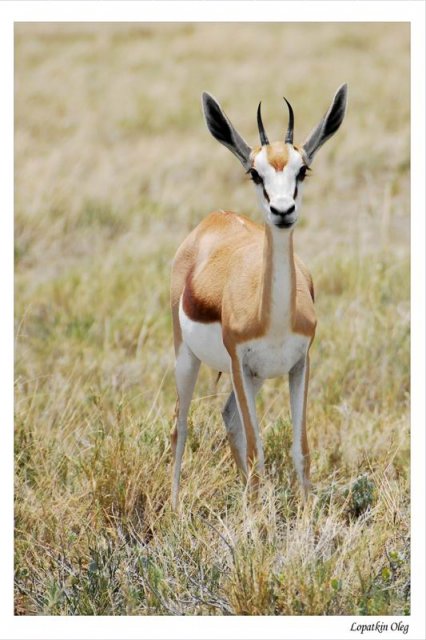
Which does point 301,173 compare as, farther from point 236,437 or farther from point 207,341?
point 236,437

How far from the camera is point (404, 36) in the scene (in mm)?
17469

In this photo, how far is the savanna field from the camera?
17.0 ft

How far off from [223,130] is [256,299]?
0.80 metres

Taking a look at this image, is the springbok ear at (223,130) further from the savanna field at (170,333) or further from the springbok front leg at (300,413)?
the savanna field at (170,333)

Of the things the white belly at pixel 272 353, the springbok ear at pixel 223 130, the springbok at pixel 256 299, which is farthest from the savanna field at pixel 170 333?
the springbok ear at pixel 223 130

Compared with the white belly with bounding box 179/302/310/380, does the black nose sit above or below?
above

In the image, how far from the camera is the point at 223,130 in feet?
16.6

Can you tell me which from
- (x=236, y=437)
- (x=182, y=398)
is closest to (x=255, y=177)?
(x=182, y=398)

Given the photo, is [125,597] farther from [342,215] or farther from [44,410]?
[342,215]

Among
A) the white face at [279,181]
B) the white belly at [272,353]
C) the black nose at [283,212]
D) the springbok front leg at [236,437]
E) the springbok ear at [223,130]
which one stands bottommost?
the springbok front leg at [236,437]

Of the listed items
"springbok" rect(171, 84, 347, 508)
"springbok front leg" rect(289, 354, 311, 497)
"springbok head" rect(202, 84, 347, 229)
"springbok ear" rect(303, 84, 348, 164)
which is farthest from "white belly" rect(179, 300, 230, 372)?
"springbok ear" rect(303, 84, 348, 164)

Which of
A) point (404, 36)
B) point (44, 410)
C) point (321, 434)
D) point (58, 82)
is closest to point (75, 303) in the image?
point (44, 410)

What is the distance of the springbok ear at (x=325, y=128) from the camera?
500 centimetres

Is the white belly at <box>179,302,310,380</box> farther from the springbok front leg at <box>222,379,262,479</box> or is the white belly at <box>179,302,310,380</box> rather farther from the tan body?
the springbok front leg at <box>222,379,262,479</box>
